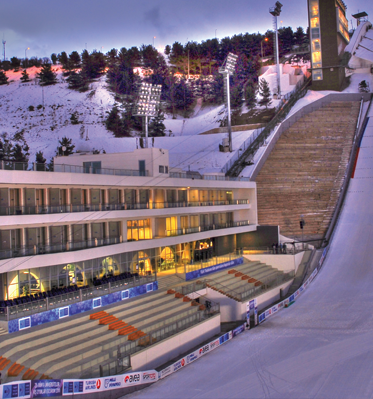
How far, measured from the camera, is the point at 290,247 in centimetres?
3522

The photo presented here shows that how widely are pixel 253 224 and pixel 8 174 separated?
23.4 meters

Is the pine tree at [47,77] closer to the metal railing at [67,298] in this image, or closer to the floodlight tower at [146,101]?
the floodlight tower at [146,101]

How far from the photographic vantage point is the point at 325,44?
67.6 meters

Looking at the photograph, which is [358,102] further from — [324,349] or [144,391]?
[144,391]

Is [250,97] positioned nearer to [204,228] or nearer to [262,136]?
[262,136]

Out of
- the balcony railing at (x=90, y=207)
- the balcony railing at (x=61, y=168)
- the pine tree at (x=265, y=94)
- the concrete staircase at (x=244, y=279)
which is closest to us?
the balcony railing at (x=61, y=168)

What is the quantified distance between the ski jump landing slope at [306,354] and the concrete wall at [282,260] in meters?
2.26

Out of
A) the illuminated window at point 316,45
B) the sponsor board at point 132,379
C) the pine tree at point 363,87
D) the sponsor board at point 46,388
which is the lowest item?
the sponsor board at point 132,379

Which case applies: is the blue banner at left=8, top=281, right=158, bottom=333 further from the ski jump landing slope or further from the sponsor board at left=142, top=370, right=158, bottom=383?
the ski jump landing slope

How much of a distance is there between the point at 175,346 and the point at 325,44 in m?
59.1

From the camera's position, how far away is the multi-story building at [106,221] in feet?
66.7

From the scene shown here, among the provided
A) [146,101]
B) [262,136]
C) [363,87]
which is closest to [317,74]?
[363,87]

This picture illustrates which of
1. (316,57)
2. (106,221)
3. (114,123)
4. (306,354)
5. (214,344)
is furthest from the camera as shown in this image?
(114,123)

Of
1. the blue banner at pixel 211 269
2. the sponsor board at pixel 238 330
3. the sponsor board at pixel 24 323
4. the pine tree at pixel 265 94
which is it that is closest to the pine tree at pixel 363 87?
the pine tree at pixel 265 94
